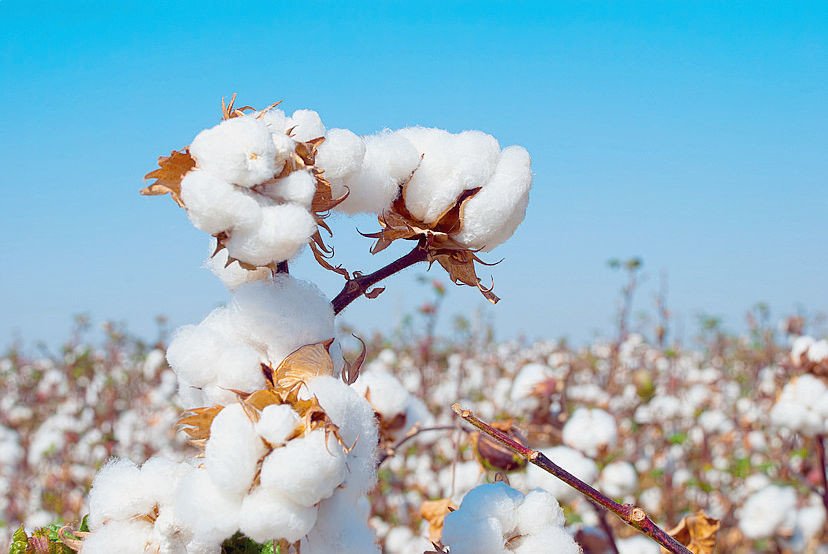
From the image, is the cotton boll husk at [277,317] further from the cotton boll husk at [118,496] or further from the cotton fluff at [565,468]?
the cotton fluff at [565,468]

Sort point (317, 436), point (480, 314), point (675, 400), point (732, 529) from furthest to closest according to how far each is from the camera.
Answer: point (480, 314) → point (675, 400) → point (732, 529) → point (317, 436)

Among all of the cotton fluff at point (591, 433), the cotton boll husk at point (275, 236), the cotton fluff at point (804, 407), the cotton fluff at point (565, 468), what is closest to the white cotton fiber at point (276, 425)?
the cotton boll husk at point (275, 236)

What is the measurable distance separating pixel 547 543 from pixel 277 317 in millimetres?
386

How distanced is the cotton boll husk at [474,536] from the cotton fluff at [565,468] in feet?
3.99

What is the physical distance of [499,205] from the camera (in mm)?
821

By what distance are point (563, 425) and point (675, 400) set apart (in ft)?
9.24

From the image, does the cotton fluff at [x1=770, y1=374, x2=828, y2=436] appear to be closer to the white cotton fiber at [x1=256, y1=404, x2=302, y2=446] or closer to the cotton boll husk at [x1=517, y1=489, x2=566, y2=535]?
the cotton boll husk at [x1=517, y1=489, x2=566, y2=535]

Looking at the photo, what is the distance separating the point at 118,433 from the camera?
18.6 feet

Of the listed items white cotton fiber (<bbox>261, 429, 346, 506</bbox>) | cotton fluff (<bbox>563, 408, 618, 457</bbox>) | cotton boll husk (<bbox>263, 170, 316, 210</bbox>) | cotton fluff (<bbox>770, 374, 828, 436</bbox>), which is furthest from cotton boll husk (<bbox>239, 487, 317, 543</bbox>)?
cotton fluff (<bbox>770, 374, 828, 436</bbox>)

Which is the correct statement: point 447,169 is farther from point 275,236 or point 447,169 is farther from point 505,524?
point 505,524

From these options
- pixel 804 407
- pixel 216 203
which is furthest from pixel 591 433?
pixel 216 203

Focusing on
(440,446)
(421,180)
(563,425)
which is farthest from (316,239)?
(440,446)

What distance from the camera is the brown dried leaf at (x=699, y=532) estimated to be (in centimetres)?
136

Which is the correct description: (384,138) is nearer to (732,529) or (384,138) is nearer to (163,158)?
(163,158)
